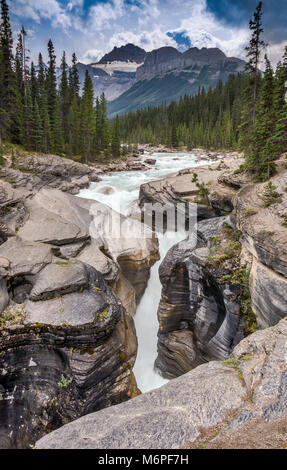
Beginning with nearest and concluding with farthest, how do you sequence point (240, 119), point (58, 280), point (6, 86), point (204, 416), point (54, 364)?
point (204, 416)
point (54, 364)
point (58, 280)
point (6, 86)
point (240, 119)

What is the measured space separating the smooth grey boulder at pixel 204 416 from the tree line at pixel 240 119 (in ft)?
35.1

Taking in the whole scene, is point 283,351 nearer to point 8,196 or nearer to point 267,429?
point 267,429

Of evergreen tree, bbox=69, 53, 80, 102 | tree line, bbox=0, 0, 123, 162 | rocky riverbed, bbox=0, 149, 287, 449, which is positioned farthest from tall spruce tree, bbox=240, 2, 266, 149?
evergreen tree, bbox=69, 53, 80, 102

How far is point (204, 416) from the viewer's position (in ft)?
13.2

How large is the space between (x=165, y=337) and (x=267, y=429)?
9326 mm

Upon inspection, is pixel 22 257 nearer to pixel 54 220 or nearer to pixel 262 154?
pixel 54 220

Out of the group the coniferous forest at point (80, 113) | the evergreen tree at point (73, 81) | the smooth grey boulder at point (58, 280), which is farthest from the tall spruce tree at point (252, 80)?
the evergreen tree at point (73, 81)

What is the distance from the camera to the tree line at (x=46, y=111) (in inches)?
1212

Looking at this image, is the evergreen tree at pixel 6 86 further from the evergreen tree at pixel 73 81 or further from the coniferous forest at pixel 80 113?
the evergreen tree at pixel 73 81

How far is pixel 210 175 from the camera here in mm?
17938

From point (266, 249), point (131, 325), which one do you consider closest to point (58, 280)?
point (131, 325)

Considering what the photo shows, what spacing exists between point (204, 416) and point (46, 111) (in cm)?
3859

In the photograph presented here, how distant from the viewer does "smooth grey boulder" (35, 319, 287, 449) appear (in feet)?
11.9

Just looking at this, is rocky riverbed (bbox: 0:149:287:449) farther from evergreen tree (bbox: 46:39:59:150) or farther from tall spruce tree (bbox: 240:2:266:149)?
evergreen tree (bbox: 46:39:59:150)
